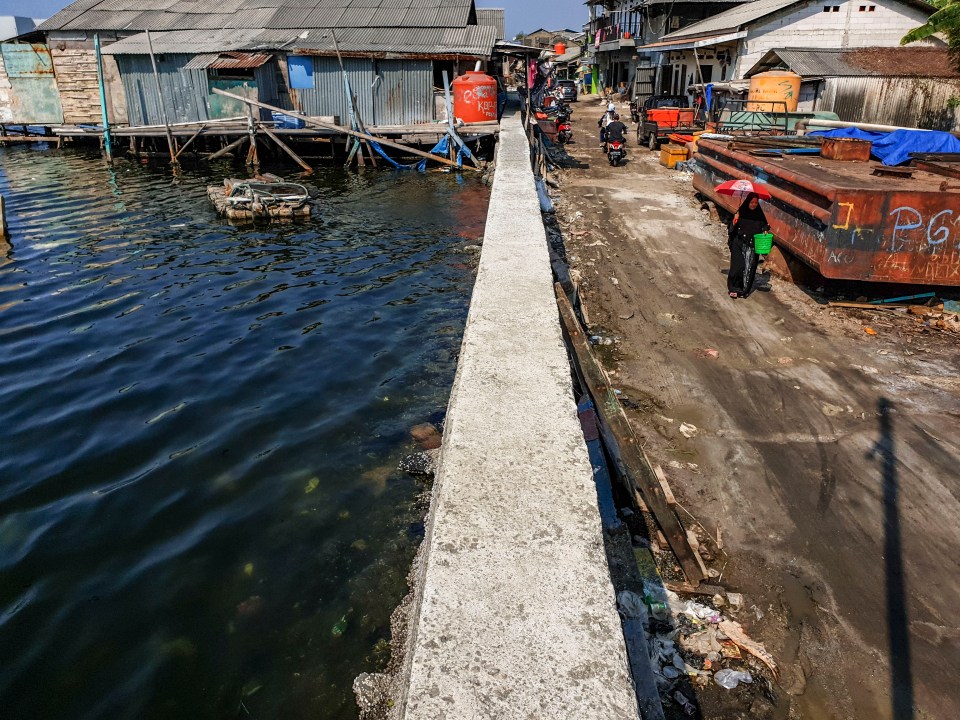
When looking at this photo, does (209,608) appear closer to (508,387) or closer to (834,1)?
(508,387)

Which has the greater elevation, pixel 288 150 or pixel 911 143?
pixel 911 143

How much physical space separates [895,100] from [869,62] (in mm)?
2163

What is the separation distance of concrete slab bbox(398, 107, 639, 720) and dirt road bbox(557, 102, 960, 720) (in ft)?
4.03

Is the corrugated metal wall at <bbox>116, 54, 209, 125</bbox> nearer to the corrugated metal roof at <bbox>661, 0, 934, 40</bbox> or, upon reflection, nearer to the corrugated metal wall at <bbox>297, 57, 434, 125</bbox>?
the corrugated metal wall at <bbox>297, 57, 434, 125</bbox>

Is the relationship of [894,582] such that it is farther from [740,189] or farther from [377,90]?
[377,90]

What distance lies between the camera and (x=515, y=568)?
2.59 metres

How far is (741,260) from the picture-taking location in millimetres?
8258

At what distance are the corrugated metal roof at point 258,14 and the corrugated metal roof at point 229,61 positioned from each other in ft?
9.58

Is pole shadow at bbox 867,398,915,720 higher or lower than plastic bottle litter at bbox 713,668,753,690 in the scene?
higher

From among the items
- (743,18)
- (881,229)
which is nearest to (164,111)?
(743,18)

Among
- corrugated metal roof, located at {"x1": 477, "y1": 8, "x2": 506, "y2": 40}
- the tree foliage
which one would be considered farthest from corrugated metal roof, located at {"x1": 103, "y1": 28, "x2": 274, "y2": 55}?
the tree foliage

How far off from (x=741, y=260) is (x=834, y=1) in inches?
769

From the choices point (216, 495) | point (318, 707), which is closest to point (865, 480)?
point (318, 707)

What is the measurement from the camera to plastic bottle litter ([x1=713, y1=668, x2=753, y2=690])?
3121 mm
